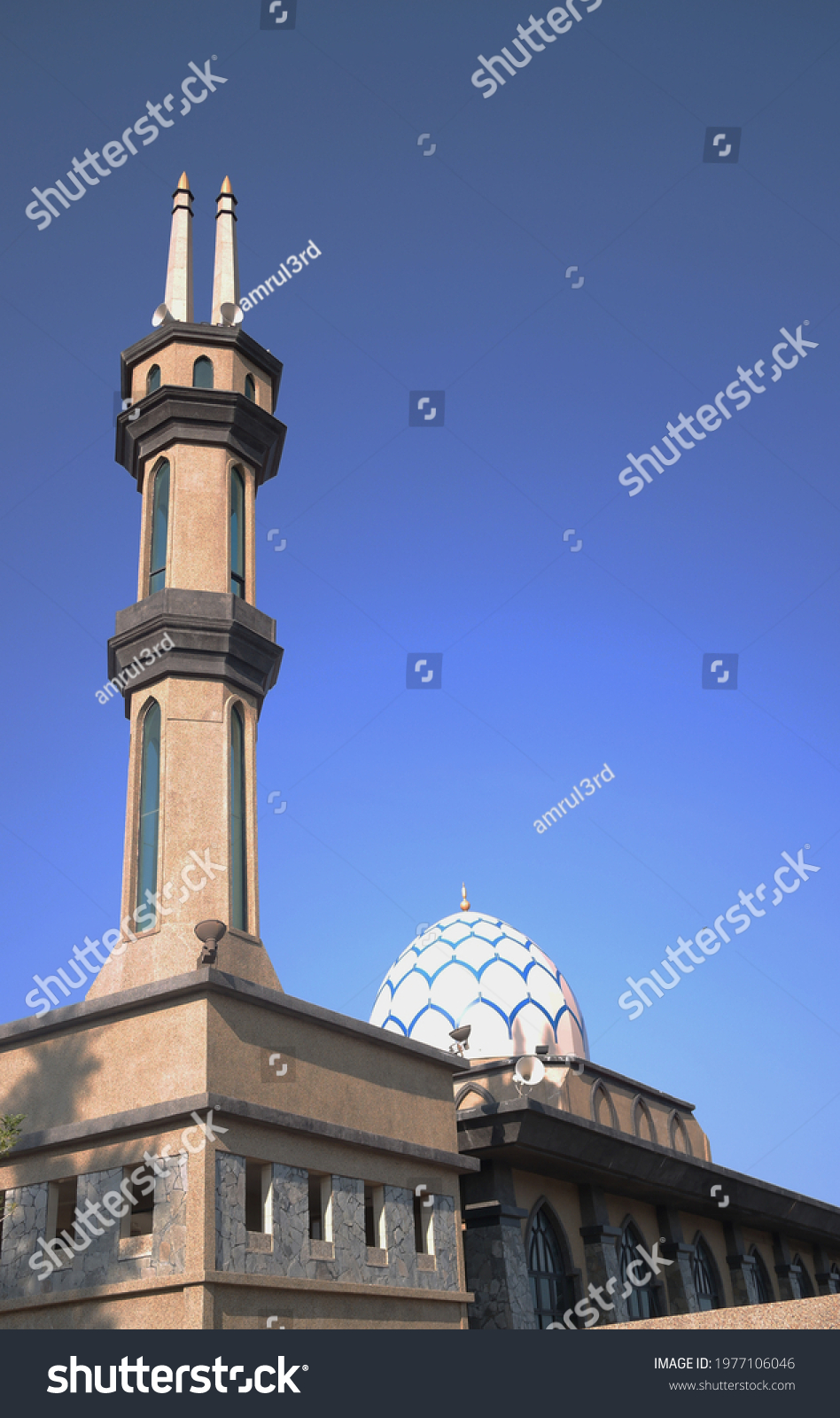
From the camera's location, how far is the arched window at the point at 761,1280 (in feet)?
67.8

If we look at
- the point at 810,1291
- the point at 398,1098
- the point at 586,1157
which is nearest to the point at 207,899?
the point at 398,1098

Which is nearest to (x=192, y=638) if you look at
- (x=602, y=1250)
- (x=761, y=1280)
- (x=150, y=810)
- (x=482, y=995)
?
(x=150, y=810)

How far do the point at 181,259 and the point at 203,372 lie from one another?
2.19 m

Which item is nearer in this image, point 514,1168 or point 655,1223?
point 514,1168

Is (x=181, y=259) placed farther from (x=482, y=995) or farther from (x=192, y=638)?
(x=482, y=995)

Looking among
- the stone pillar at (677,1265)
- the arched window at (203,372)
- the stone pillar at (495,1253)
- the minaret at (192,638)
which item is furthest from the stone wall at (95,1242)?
the stone pillar at (677,1265)

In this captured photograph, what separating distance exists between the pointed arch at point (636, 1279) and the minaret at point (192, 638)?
25.4 ft

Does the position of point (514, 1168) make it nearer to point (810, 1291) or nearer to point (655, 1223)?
point (655, 1223)

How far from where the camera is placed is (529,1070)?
1536 centimetres

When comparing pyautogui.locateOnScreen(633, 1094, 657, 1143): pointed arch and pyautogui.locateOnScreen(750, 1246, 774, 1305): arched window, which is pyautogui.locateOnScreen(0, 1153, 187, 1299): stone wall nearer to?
pyautogui.locateOnScreen(633, 1094, 657, 1143): pointed arch

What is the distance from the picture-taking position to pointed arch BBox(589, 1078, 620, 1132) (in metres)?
17.5

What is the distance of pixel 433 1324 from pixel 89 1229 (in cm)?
378
